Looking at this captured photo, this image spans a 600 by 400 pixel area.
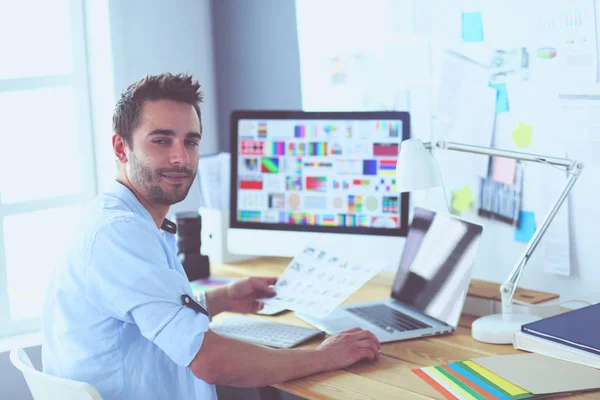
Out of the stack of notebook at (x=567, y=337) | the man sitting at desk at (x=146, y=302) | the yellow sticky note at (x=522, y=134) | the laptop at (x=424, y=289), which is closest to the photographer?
the man sitting at desk at (x=146, y=302)

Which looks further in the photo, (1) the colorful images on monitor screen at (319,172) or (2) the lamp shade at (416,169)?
(1) the colorful images on monitor screen at (319,172)

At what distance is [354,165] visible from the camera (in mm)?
2402

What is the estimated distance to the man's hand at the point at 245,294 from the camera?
2.22 m

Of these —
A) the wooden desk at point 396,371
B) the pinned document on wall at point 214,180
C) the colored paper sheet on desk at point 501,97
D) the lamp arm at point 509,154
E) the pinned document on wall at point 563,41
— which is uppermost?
the pinned document on wall at point 563,41

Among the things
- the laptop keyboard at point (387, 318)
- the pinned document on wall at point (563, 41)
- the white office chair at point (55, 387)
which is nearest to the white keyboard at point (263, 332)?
the laptop keyboard at point (387, 318)

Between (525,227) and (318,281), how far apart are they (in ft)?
1.90

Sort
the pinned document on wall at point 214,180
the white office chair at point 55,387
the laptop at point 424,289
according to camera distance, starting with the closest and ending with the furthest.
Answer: the white office chair at point 55,387, the laptop at point 424,289, the pinned document on wall at point 214,180

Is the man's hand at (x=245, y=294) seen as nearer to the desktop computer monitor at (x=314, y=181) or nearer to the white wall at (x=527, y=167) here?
the desktop computer monitor at (x=314, y=181)

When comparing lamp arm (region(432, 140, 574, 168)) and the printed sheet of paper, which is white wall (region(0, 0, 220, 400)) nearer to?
the printed sheet of paper

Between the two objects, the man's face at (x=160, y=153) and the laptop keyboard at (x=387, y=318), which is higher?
the man's face at (x=160, y=153)

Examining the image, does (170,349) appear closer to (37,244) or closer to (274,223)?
(274,223)

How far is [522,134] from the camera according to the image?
225 centimetres

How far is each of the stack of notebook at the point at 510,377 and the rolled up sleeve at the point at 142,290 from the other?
1.61ft

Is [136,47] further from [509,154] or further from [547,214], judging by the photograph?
[547,214]
